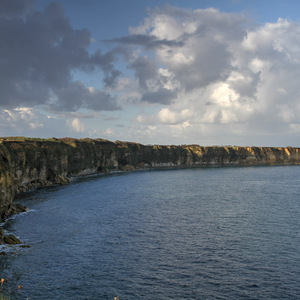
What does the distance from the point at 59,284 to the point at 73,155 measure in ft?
381

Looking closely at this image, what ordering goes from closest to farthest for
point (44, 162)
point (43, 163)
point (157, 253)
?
point (157, 253)
point (43, 163)
point (44, 162)

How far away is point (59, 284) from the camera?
2894 cm

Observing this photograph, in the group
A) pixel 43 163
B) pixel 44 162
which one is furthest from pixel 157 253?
pixel 44 162

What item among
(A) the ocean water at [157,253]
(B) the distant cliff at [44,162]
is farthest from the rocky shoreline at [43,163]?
(A) the ocean water at [157,253]

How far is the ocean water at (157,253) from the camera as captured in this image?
28.0 m

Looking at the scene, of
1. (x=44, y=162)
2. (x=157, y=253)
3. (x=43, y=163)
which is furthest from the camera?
(x=44, y=162)

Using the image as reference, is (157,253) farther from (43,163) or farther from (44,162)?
(44,162)

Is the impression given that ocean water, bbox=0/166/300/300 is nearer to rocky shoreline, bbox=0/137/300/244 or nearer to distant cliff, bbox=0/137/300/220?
rocky shoreline, bbox=0/137/300/244

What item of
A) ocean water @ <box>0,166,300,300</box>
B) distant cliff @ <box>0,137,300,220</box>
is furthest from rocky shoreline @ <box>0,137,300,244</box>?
ocean water @ <box>0,166,300,300</box>

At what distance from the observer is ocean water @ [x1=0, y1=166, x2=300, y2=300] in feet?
92.0

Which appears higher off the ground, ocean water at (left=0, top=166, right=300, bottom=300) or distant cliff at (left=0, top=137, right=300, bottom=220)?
distant cliff at (left=0, top=137, right=300, bottom=220)

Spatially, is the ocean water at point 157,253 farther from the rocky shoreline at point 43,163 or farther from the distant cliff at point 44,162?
the distant cliff at point 44,162

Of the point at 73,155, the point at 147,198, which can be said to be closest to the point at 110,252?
the point at 147,198

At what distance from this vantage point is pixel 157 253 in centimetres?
3675
